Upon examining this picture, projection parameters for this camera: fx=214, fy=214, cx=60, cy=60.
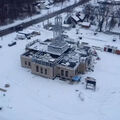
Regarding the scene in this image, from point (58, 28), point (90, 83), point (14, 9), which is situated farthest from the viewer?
point (14, 9)

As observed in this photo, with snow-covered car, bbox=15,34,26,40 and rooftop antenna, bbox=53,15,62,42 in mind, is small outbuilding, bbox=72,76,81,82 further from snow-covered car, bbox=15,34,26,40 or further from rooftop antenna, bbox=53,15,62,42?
snow-covered car, bbox=15,34,26,40

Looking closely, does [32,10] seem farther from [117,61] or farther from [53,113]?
[53,113]

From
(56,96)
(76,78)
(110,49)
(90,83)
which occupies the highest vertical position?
(110,49)

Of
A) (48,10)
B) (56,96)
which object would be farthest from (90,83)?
(48,10)

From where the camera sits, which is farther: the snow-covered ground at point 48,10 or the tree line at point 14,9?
the tree line at point 14,9

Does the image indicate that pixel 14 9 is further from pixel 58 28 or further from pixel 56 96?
pixel 56 96

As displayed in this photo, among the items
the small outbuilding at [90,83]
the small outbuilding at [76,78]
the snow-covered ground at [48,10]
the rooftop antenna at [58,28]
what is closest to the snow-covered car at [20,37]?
the snow-covered ground at [48,10]

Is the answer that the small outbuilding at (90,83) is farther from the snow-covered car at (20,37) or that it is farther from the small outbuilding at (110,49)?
the snow-covered car at (20,37)

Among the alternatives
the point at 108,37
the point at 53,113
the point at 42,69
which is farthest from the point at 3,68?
the point at 108,37
